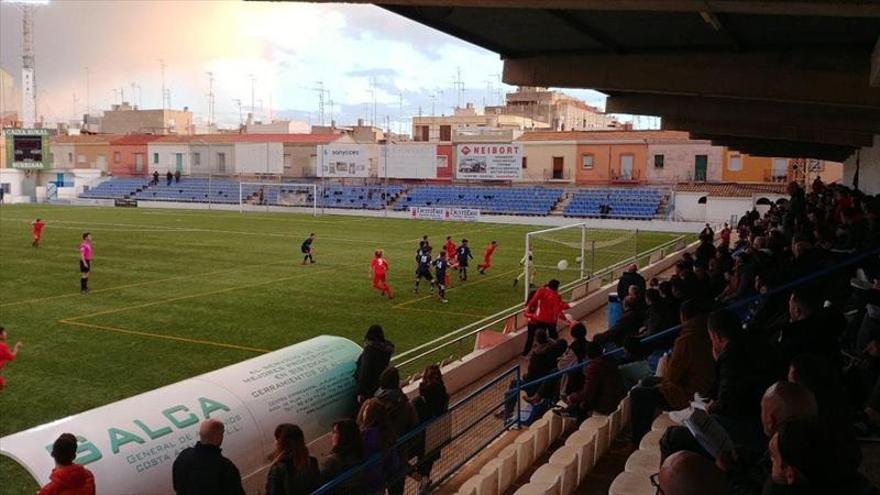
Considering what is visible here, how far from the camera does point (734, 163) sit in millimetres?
62688

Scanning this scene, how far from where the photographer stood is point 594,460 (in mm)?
7449

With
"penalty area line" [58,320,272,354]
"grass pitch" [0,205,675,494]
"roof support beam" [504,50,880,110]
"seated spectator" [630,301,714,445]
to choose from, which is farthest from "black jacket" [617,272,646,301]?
"penalty area line" [58,320,272,354]

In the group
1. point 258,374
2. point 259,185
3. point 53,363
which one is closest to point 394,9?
point 258,374

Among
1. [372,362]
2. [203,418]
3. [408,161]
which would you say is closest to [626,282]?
[372,362]

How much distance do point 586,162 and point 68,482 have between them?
2494 inches

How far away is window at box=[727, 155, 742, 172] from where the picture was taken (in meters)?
62.5

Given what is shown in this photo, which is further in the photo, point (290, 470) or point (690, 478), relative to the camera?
point (290, 470)

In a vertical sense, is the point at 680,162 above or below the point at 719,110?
above

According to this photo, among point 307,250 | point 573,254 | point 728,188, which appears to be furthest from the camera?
point 728,188

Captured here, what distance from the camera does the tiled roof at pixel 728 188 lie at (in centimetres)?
5625

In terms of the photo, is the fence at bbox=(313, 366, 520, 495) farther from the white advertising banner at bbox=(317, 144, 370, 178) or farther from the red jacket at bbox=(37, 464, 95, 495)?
the white advertising banner at bbox=(317, 144, 370, 178)

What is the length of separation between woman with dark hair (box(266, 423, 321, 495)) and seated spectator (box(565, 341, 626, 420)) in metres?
3.16

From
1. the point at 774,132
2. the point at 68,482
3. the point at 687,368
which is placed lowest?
the point at 68,482

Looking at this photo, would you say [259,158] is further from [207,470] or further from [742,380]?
[742,380]
